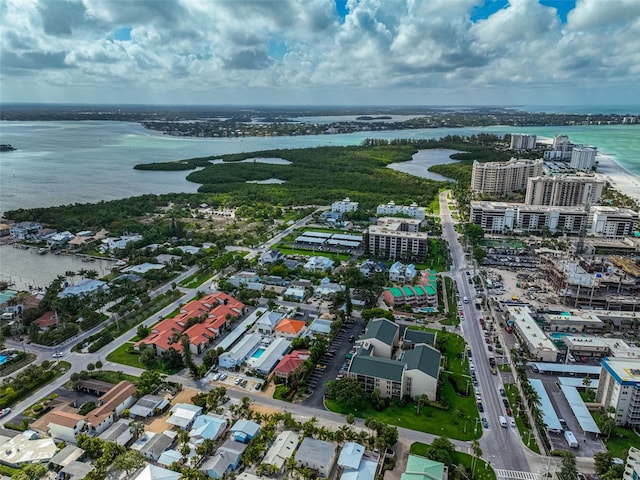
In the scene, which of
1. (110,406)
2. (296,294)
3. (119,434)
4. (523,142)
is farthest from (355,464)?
(523,142)

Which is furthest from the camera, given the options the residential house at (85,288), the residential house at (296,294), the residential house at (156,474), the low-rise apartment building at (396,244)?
the low-rise apartment building at (396,244)

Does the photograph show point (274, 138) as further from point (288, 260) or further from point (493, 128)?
point (288, 260)

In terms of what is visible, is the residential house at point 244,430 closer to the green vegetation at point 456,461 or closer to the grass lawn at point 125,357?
the green vegetation at point 456,461

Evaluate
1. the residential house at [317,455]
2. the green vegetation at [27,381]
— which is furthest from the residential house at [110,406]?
the residential house at [317,455]

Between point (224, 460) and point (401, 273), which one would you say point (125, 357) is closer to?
point (224, 460)

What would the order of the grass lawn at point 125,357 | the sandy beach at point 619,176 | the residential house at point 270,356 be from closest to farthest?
the residential house at point 270,356, the grass lawn at point 125,357, the sandy beach at point 619,176

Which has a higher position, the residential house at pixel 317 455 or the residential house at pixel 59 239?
the residential house at pixel 59 239

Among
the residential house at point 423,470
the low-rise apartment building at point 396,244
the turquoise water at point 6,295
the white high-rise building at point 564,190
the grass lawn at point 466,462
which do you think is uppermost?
the white high-rise building at point 564,190
